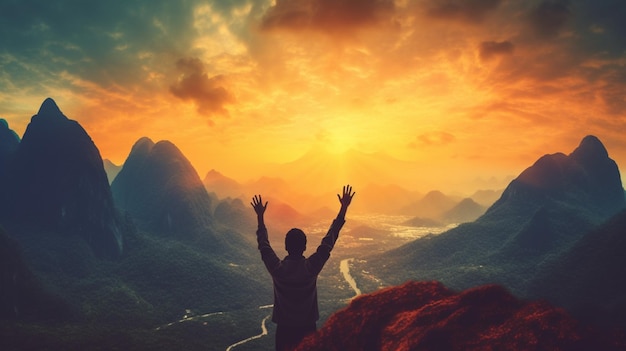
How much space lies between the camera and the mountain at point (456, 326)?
8820 millimetres

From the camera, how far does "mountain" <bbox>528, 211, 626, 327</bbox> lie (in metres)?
67.0

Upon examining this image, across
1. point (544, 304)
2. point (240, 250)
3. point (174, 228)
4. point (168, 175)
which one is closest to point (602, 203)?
point (240, 250)

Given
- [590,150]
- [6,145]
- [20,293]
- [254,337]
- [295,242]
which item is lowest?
[254,337]

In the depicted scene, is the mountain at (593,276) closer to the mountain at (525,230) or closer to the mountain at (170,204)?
the mountain at (525,230)

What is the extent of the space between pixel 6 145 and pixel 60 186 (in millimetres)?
50028

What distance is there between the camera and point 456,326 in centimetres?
1052

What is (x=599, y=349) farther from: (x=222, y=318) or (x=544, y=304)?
(x=222, y=318)

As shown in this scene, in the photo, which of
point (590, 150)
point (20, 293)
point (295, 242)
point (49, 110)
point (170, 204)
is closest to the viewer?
point (295, 242)

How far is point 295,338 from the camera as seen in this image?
7.95 meters

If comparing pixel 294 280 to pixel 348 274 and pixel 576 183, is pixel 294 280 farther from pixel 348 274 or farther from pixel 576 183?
pixel 576 183

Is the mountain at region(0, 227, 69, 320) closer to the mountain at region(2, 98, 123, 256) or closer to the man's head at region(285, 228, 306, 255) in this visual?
the mountain at region(2, 98, 123, 256)

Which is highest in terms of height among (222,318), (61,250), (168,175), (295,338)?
(168,175)

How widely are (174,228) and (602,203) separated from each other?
8762 inches

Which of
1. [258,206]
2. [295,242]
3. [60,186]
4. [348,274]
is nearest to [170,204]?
[60,186]
